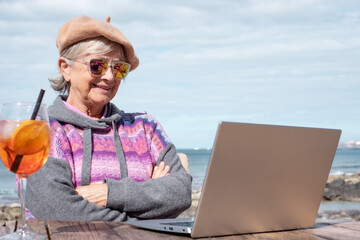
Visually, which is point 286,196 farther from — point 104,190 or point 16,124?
point 104,190

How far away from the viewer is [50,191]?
2.34 meters

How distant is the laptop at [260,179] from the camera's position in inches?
55.1

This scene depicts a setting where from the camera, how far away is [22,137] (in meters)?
1.54

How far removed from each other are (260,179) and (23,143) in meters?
0.73

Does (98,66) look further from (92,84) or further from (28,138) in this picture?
(28,138)

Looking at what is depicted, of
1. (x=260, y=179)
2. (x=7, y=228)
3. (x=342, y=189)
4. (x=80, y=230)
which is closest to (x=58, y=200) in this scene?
(x=7, y=228)

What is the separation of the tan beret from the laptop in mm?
1237

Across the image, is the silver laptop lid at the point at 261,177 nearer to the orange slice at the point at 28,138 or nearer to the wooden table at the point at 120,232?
the wooden table at the point at 120,232

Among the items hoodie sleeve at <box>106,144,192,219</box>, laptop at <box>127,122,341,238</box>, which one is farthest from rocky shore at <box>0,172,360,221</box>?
laptop at <box>127,122,341,238</box>

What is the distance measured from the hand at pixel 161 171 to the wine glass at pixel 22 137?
1.19 metres

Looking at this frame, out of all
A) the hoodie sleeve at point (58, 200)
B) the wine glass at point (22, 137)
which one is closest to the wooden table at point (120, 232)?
the wine glass at point (22, 137)

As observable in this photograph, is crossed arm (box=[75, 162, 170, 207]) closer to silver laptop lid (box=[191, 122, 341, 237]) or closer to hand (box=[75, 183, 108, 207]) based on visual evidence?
hand (box=[75, 183, 108, 207])

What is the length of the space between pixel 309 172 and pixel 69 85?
1.72m

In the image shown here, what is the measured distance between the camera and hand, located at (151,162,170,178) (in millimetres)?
2701
